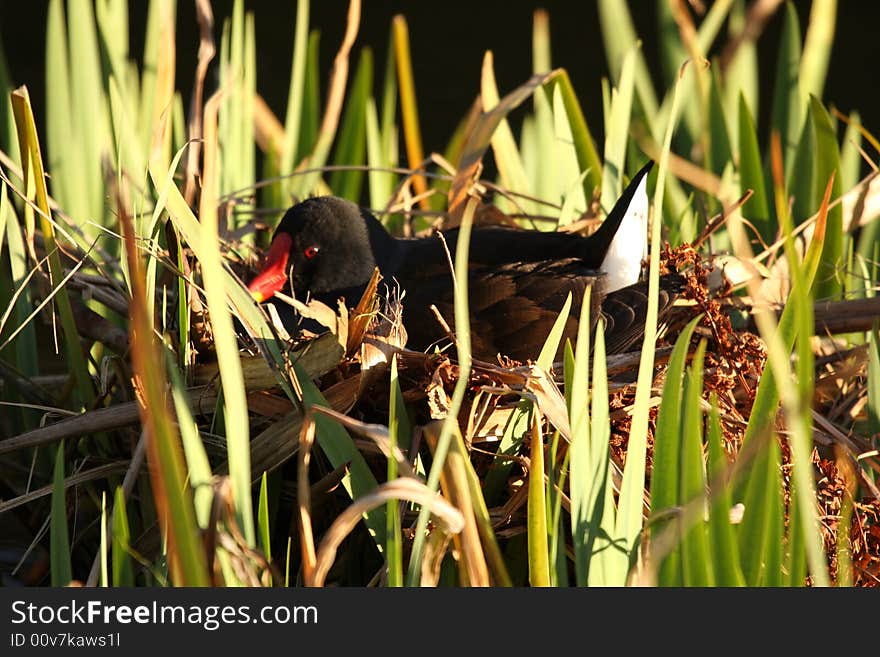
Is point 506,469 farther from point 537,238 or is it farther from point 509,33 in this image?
point 509,33

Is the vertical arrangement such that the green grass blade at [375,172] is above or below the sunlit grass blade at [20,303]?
above

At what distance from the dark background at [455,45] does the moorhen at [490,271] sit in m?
1.95

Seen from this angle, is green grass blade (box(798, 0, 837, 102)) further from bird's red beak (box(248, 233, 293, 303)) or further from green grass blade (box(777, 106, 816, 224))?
bird's red beak (box(248, 233, 293, 303))

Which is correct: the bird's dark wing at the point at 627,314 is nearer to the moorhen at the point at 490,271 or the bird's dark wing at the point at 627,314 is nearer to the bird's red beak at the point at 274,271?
the moorhen at the point at 490,271

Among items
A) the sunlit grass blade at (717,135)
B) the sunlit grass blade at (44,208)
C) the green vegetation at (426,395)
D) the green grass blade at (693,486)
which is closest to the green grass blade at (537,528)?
the green vegetation at (426,395)

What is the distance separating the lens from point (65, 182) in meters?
1.62

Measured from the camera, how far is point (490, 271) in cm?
133

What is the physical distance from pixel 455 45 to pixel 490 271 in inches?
130

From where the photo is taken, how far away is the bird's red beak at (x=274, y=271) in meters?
1.47

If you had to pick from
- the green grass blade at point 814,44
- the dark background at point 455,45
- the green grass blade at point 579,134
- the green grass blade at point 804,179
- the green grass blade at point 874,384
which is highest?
the dark background at point 455,45

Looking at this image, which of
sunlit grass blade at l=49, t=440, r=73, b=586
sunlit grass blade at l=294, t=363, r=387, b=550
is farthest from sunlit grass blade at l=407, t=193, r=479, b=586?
sunlit grass blade at l=49, t=440, r=73, b=586

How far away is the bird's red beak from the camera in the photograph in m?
1.47

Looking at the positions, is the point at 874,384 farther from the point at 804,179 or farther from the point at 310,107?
the point at 310,107

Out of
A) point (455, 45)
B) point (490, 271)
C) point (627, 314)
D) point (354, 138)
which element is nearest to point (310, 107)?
point (354, 138)
